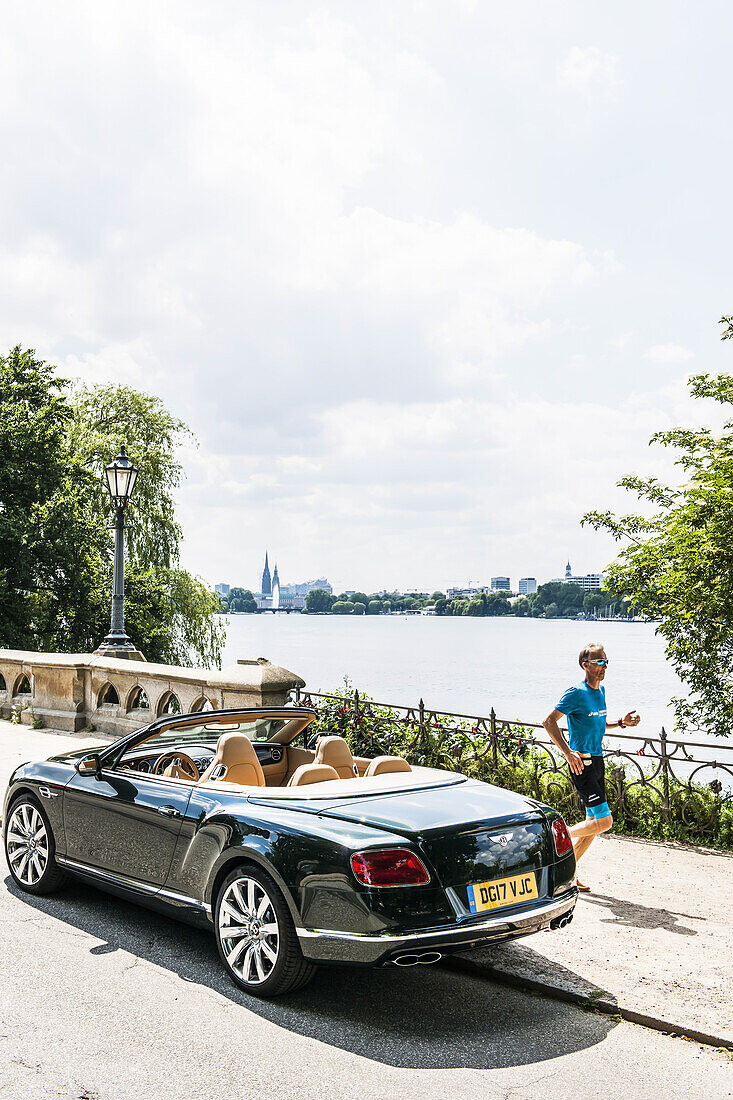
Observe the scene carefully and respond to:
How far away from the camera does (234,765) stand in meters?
5.43

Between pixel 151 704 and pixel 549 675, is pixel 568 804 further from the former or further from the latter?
pixel 549 675

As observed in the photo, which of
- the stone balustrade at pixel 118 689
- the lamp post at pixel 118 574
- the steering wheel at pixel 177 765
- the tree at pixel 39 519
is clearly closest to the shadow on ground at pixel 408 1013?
the steering wheel at pixel 177 765

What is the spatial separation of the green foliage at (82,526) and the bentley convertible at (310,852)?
21.5 m

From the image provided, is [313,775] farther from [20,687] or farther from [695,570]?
[20,687]

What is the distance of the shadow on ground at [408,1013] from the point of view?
13.4ft

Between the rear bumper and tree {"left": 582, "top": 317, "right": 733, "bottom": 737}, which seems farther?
tree {"left": 582, "top": 317, "right": 733, "bottom": 737}

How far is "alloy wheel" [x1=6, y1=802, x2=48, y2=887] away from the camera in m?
6.33

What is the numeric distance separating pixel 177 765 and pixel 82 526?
78.5ft

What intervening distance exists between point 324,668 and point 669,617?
5195 centimetres

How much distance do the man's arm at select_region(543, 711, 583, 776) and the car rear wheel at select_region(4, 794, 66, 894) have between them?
11.0 ft

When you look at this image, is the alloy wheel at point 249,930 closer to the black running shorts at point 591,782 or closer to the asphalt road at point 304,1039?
the asphalt road at point 304,1039

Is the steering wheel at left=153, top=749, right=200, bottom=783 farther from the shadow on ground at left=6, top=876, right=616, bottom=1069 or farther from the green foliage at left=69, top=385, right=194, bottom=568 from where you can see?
the green foliage at left=69, top=385, right=194, bottom=568

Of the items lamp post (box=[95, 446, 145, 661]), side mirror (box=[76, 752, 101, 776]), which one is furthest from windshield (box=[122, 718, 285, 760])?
lamp post (box=[95, 446, 145, 661])

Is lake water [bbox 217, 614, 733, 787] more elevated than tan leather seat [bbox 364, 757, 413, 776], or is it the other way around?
tan leather seat [bbox 364, 757, 413, 776]
